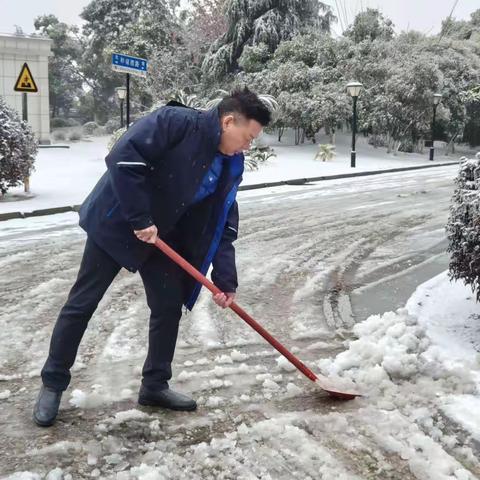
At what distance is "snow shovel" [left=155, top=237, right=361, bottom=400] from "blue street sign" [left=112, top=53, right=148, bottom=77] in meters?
9.92

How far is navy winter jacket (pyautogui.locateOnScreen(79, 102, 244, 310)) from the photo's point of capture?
8.18 ft

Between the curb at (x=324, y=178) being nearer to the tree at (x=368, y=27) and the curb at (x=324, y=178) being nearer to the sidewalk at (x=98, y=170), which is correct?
the sidewalk at (x=98, y=170)

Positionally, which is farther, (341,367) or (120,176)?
(341,367)

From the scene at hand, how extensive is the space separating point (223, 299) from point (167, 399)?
1.96 feet

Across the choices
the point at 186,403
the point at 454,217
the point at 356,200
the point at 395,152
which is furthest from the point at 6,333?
the point at 395,152

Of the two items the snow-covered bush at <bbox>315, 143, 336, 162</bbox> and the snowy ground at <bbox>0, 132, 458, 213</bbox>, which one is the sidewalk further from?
the snow-covered bush at <bbox>315, 143, 336, 162</bbox>

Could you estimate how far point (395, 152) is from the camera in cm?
2719

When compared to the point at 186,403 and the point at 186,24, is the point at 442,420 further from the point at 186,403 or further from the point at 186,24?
the point at 186,24

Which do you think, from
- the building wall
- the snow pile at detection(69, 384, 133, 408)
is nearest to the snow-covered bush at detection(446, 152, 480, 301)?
the snow pile at detection(69, 384, 133, 408)

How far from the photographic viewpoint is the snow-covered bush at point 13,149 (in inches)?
373

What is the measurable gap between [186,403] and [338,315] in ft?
6.40

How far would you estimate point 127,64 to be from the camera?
471 inches

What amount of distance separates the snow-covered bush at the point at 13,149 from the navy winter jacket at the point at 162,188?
24.6 feet

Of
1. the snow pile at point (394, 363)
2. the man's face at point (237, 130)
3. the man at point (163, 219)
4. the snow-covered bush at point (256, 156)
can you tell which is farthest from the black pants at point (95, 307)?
the snow-covered bush at point (256, 156)
